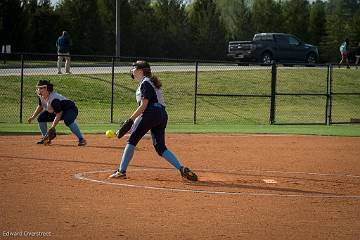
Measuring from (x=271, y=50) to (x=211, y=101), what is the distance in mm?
11999

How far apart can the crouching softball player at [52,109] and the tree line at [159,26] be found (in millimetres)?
28536

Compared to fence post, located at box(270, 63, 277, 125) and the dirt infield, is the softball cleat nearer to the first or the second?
the dirt infield

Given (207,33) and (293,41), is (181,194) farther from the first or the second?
(207,33)

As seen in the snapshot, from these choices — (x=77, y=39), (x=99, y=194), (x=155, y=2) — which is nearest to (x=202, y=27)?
(x=155, y=2)

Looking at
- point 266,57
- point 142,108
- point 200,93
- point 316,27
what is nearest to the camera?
point 142,108

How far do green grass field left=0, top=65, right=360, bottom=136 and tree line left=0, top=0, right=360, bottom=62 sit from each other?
14.6 m

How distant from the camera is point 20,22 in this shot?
152ft

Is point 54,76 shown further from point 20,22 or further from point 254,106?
point 20,22

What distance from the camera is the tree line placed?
4825cm

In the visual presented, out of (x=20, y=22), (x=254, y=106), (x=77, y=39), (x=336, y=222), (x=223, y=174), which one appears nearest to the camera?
(x=336, y=222)

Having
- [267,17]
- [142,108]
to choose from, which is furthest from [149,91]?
[267,17]

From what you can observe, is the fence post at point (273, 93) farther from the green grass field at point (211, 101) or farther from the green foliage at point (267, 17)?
the green foliage at point (267, 17)

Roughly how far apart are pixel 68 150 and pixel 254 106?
59.5ft

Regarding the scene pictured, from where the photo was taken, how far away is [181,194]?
11359 millimetres
